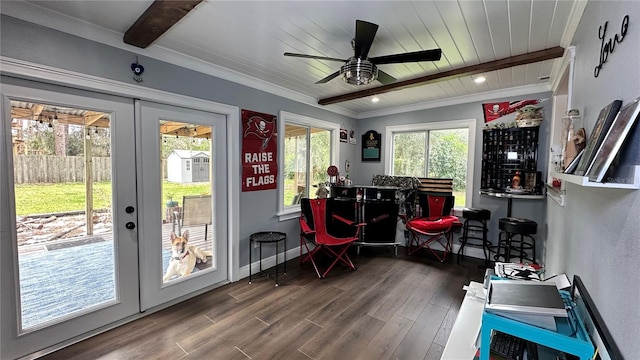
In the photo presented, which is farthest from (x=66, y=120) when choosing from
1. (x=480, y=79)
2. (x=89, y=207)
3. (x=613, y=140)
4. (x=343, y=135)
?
(x=480, y=79)

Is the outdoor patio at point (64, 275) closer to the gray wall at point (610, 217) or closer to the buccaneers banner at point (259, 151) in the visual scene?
the buccaneers banner at point (259, 151)

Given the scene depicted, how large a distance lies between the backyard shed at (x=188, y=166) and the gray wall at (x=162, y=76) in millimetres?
392

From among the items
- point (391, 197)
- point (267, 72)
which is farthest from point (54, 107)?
point (391, 197)

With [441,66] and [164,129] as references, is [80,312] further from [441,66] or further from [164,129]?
[441,66]

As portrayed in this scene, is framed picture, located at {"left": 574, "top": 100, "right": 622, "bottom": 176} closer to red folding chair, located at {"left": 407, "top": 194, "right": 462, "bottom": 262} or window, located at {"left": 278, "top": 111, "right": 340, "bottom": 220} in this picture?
red folding chair, located at {"left": 407, "top": 194, "right": 462, "bottom": 262}

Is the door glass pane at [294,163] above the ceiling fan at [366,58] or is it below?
below

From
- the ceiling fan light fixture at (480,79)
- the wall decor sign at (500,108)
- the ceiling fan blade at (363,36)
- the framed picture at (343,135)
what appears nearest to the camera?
the ceiling fan blade at (363,36)

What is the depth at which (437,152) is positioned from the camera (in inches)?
175

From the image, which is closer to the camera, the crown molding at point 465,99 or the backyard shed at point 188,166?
the backyard shed at point 188,166

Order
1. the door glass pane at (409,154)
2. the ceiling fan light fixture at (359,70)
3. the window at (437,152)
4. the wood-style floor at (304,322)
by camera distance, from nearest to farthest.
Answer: the wood-style floor at (304,322)
the ceiling fan light fixture at (359,70)
the window at (437,152)
the door glass pane at (409,154)

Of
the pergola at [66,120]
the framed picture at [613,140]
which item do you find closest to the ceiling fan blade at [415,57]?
the framed picture at [613,140]

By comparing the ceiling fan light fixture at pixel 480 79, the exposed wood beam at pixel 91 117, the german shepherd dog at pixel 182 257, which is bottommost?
the german shepherd dog at pixel 182 257

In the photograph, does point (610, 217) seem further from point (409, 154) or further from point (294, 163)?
point (409, 154)

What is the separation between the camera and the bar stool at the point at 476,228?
370 cm
